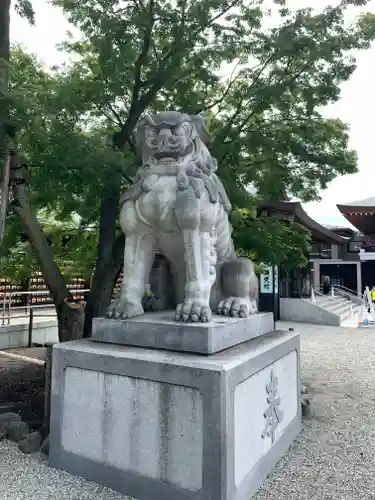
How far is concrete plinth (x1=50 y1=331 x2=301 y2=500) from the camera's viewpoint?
6.95ft

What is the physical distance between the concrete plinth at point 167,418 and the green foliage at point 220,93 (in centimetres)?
187

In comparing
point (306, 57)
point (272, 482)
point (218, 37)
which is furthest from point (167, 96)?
point (272, 482)

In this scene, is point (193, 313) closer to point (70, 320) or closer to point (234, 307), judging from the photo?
point (234, 307)

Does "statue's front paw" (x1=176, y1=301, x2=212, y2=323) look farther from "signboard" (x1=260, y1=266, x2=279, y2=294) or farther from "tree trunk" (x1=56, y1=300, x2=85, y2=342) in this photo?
"signboard" (x1=260, y1=266, x2=279, y2=294)

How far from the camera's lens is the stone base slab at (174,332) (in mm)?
2355

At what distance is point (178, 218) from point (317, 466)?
2.03 metres

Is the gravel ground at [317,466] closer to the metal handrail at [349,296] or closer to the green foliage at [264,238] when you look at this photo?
the green foliage at [264,238]

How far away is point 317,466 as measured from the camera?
2812 mm

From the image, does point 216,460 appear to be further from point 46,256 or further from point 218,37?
point 218,37

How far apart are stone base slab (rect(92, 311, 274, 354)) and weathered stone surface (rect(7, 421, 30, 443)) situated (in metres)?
1.16

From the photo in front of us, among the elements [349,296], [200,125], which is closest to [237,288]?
[200,125]

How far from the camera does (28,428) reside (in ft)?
10.7

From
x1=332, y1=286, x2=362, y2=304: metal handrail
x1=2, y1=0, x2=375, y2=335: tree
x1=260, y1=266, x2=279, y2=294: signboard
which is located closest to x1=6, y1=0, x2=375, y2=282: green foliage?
x1=2, y1=0, x2=375, y2=335: tree

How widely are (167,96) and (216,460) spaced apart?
13.9ft
